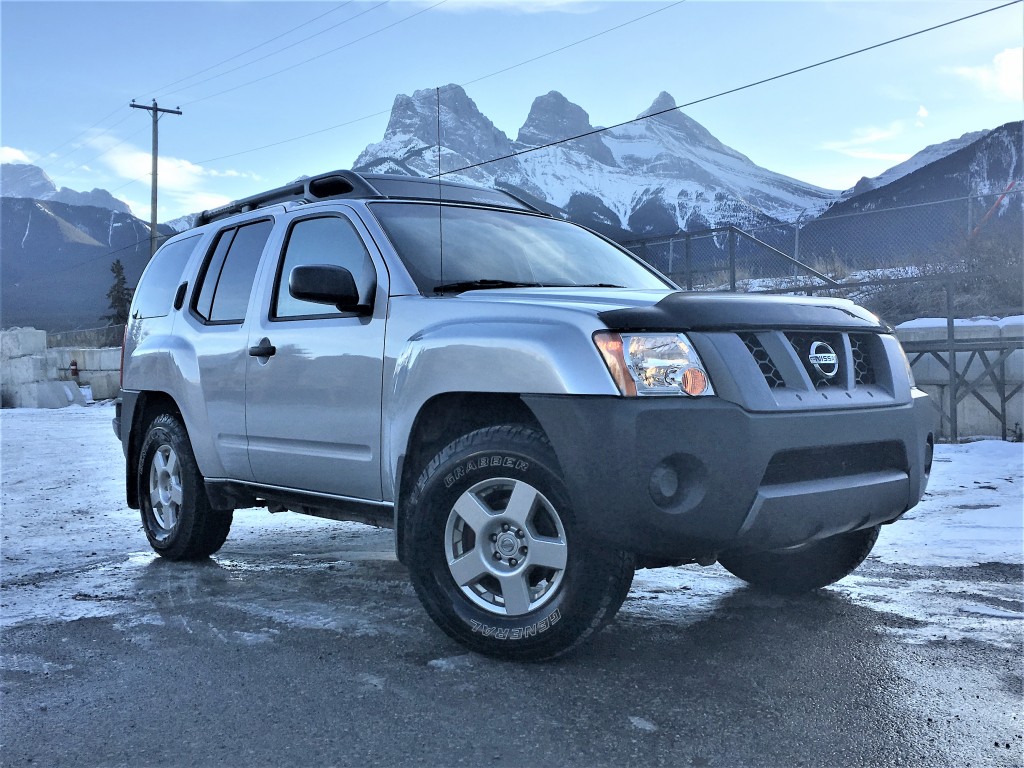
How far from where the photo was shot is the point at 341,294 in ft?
13.4

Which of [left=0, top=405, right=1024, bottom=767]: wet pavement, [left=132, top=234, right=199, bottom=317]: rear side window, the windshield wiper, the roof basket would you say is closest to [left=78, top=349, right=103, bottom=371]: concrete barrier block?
[left=132, top=234, right=199, bottom=317]: rear side window

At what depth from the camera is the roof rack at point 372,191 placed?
4.81 meters

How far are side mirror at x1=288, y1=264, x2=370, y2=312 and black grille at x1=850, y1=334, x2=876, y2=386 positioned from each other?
78.9 inches

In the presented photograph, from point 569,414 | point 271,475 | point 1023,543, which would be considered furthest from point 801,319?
point 1023,543

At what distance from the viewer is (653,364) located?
324cm

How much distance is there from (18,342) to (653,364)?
2591 cm

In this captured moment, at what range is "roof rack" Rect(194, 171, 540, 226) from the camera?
4809 mm

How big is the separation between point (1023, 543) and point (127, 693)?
15.9 feet

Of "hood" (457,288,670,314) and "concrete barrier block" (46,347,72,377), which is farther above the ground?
"concrete barrier block" (46,347,72,377)

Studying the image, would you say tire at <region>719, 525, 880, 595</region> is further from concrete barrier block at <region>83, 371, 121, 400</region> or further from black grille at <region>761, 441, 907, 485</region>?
concrete barrier block at <region>83, 371, 121, 400</region>

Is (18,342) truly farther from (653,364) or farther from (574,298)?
(653,364)

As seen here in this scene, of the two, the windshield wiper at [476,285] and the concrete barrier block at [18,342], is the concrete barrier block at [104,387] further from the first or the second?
the windshield wiper at [476,285]

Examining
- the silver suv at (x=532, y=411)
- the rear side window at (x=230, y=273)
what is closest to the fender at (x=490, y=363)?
the silver suv at (x=532, y=411)

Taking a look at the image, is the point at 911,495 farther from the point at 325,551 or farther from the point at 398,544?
the point at 325,551
